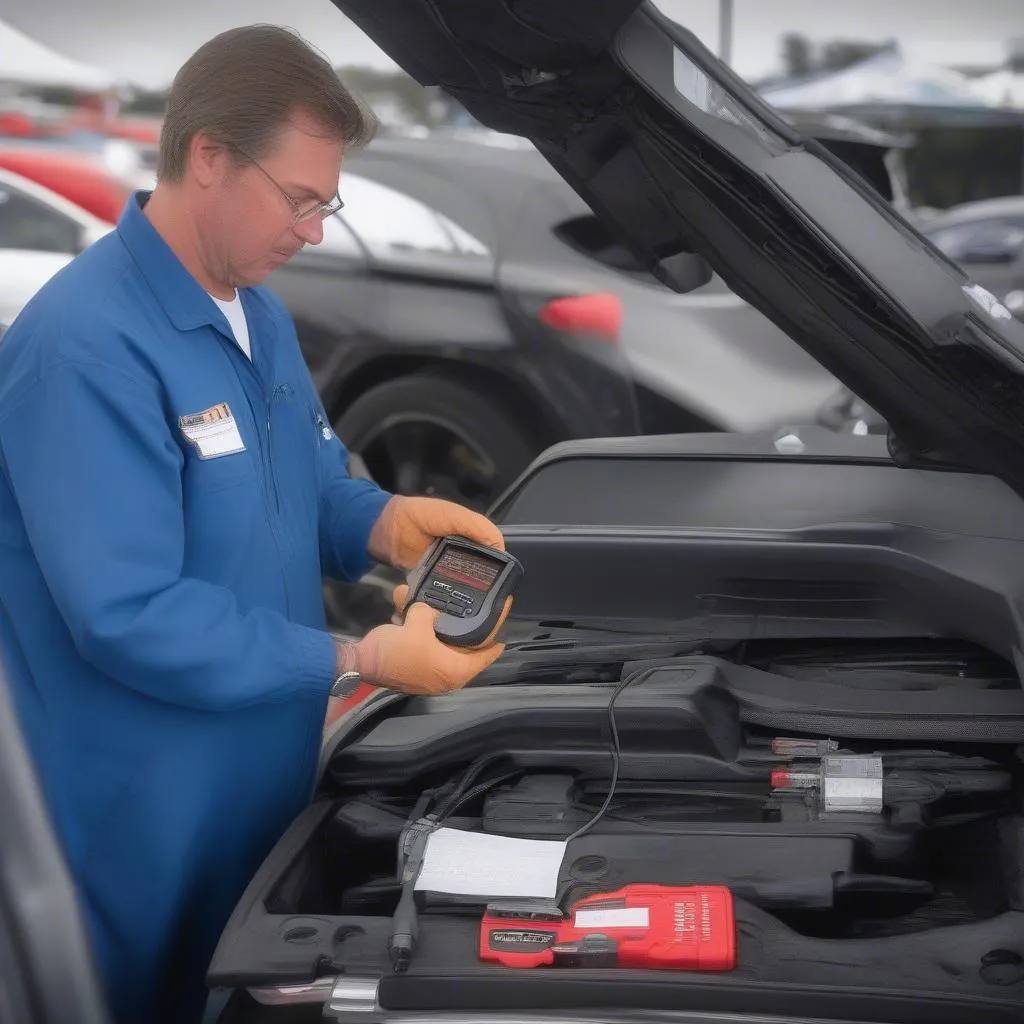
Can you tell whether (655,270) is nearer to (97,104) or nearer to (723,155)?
(723,155)

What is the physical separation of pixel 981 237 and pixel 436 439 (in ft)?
22.5

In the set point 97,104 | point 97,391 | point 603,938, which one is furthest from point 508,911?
point 97,104

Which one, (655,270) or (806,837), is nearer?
(806,837)

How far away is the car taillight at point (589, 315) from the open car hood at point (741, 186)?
7.41ft

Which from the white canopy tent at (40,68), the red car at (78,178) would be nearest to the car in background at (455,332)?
the red car at (78,178)

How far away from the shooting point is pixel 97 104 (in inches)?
371

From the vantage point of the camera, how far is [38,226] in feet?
17.8

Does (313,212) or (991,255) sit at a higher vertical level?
(991,255)

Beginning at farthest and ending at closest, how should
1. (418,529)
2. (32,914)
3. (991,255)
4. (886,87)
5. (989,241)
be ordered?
(886,87) → (989,241) → (991,255) → (418,529) → (32,914)

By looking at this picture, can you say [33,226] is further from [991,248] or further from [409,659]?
[991,248]

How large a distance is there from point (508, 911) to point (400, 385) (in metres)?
3.10

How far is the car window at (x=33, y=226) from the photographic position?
536cm

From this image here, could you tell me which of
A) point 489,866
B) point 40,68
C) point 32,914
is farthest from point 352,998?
point 40,68

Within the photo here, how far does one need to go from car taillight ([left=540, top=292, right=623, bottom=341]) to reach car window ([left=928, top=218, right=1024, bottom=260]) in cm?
631
